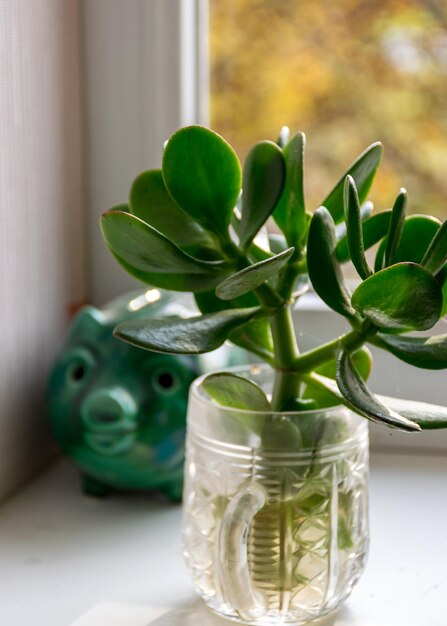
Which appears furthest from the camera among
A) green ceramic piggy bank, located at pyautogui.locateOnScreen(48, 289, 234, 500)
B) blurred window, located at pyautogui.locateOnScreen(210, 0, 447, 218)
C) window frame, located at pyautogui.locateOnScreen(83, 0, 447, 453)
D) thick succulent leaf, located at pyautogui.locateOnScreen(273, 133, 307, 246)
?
blurred window, located at pyautogui.locateOnScreen(210, 0, 447, 218)

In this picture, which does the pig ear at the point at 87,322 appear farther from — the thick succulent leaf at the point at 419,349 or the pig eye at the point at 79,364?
the thick succulent leaf at the point at 419,349

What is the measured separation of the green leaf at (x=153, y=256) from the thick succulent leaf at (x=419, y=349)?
0.10m

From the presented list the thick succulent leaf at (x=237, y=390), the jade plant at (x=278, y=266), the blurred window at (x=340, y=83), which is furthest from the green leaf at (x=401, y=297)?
the blurred window at (x=340, y=83)

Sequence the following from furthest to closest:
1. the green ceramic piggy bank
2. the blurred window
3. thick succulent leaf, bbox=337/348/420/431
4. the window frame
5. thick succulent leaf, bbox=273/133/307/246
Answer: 1. the blurred window
2. the window frame
3. the green ceramic piggy bank
4. thick succulent leaf, bbox=273/133/307/246
5. thick succulent leaf, bbox=337/348/420/431

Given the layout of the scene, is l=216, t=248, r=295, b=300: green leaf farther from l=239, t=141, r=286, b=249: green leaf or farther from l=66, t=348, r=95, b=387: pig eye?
l=66, t=348, r=95, b=387: pig eye

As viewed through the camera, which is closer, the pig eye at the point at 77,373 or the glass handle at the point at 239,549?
the glass handle at the point at 239,549

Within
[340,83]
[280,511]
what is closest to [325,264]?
[280,511]

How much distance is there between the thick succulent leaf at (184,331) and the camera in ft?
1.57

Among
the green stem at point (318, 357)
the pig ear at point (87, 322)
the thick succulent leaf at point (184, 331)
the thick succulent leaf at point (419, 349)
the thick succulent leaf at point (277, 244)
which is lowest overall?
the pig ear at point (87, 322)

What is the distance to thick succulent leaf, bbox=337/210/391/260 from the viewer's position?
554mm

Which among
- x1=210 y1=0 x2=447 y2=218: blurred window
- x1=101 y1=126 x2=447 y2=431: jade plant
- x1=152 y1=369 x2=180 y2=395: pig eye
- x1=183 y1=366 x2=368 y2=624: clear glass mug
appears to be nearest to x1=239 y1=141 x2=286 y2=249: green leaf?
x1=101 y1=126 x2=447 y2=431: jade plant

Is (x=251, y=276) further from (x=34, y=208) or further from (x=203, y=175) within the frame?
(x=34, y=208)

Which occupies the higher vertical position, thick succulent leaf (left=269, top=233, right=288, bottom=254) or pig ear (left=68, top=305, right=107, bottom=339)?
thick succulent leaf (left=269, top=233, right=288, bottom=254)

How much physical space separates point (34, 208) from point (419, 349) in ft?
1.31
